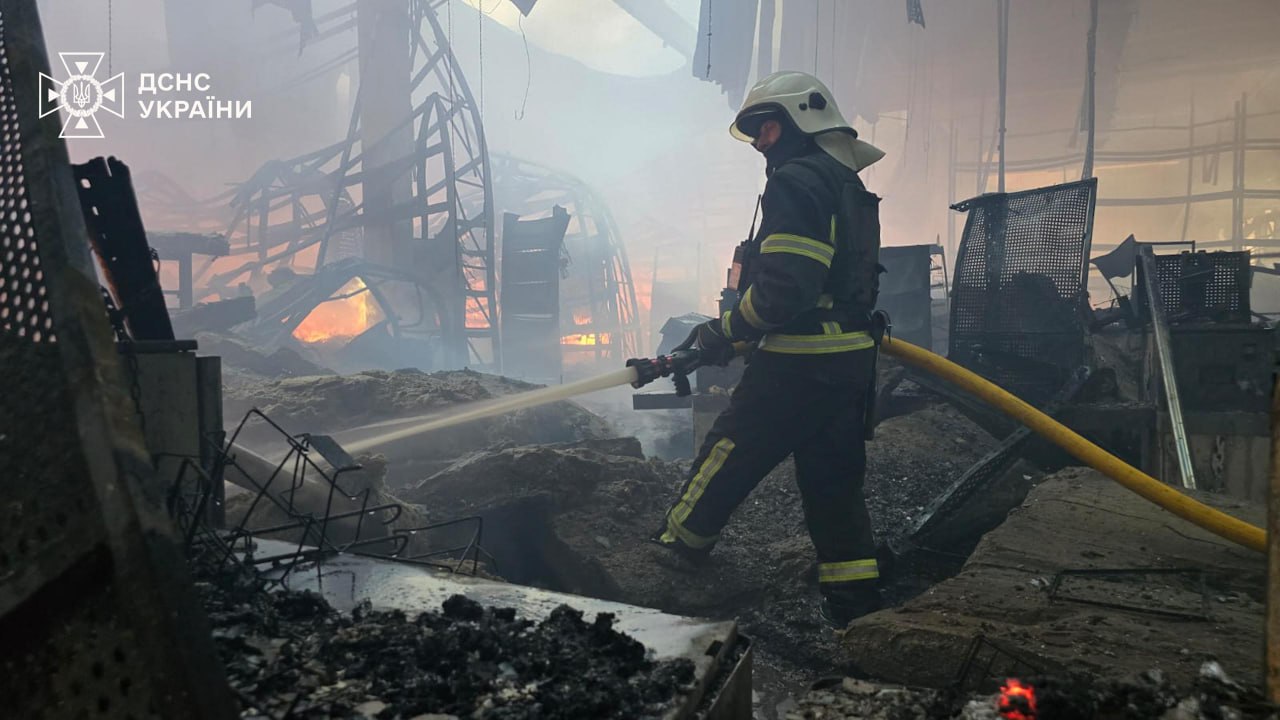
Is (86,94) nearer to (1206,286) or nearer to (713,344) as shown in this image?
(713,344)

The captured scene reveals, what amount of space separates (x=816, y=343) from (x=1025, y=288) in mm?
3567

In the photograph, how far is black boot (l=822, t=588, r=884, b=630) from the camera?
324 centimetres

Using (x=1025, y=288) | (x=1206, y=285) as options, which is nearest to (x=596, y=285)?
(x=1025, y=288)

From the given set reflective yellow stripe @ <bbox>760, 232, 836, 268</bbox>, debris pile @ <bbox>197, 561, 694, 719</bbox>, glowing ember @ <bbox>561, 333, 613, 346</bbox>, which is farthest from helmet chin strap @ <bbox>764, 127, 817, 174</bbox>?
glowing ember @ <bbox>561, 333, 613, 346</bbox>

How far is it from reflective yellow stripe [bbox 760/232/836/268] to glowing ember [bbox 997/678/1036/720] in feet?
6.63

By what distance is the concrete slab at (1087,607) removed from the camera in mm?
2080

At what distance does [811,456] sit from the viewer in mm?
3350

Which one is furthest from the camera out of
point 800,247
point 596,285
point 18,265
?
point 596,285

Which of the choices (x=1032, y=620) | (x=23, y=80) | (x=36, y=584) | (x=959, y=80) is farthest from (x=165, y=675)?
(x=959, y=80)

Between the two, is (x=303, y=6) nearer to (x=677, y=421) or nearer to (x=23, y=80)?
(x=677, y=421)

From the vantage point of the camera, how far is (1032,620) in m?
2.39

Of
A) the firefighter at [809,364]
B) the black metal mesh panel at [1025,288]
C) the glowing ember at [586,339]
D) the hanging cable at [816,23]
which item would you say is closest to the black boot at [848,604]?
the firefighter at [809,364]

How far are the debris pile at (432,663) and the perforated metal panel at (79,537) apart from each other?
1.29 feet

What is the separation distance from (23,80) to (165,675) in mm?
1169
